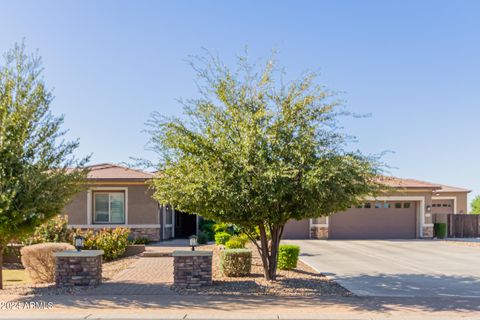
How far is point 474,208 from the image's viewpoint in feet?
171

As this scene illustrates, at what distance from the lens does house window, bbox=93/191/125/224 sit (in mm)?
21656

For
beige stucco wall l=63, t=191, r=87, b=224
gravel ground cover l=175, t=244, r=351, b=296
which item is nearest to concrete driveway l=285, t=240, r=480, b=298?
gravel ground cover l=175, t=244, r=351, b=296

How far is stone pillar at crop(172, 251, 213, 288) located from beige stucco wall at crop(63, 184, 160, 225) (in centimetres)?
1115

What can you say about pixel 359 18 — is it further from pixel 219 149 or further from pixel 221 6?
pixel 219 149

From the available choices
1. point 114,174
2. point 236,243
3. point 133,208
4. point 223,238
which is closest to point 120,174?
point 114,174

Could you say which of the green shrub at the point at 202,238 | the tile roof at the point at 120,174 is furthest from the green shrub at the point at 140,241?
the tile roof at the point at 120,174

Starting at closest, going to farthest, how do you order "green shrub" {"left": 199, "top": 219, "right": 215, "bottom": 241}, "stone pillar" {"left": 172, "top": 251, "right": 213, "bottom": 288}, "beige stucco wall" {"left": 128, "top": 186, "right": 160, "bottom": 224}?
"stone pillar" {"left": 172, "top": 251, "right": 213, "bottom": 288}
"beige stucco wall" {"left": 128, "top": 186, "right": 160, "bottom": 224}
"green shrub" {"left": 199, "top": 219, "right": 215, "bottom": 241}

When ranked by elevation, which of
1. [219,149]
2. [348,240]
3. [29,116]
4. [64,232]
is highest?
[29,116]

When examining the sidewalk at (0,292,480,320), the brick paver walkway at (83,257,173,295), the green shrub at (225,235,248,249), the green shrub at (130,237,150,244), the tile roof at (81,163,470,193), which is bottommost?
the green shrub at (130,237,150,244)

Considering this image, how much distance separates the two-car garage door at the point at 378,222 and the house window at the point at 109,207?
41.1 ft

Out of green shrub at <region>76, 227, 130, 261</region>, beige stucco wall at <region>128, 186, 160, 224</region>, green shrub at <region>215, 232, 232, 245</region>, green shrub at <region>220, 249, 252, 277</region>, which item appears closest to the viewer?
green shrub at <region>220, 249, 252, 277</region>

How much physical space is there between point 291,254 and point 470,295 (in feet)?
16.6

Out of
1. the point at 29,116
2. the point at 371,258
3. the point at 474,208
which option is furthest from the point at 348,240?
the point at 474,208

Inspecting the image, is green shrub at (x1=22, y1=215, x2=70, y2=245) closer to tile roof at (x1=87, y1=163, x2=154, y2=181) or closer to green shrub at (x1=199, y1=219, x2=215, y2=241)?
tile roof at (x1=87, y1=163, x2=154, y2=181)
